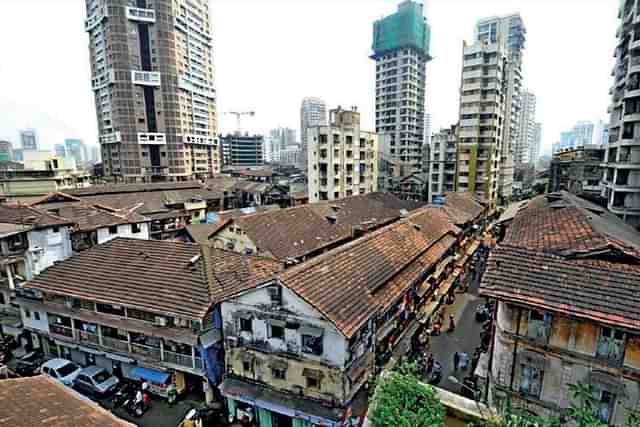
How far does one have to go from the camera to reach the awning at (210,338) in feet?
60.1

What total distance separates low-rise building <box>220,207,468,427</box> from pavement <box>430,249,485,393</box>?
4.16 m

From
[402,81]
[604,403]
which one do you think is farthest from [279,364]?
[402,81]

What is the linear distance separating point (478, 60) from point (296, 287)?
2572 inches

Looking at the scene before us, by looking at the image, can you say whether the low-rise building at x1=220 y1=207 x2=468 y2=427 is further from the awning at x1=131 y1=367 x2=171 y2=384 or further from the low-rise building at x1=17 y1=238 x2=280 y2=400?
the awning at x1=131 y1=367 x2=171 y2=384

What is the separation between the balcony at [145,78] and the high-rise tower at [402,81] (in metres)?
66.4

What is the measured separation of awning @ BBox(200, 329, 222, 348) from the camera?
18328mm


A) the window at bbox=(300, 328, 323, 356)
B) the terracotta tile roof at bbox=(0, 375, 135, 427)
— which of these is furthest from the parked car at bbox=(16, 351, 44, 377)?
the window at bbox=(300, 328, 323, 356)

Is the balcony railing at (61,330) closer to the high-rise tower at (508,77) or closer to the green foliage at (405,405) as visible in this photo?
the green foliage at (405,405)

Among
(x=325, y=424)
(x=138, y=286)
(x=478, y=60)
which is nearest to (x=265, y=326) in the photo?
(x=325, y=424)

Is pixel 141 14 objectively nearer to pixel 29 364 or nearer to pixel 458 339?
pixel 29 364

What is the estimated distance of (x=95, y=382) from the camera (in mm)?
21172

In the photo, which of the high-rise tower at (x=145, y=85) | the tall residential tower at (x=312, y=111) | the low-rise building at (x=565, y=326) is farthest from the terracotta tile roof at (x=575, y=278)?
the tall residential tower at (x=312, y=111)

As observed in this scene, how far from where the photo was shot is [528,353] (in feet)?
46.2

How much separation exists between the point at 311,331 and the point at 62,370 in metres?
18.8
